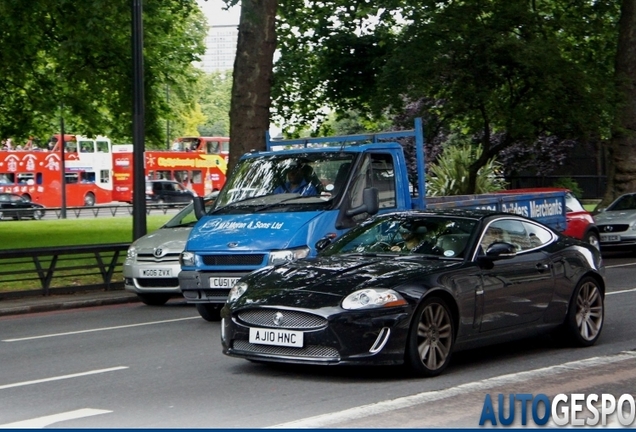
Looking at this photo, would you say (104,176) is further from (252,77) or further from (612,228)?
(252,77)

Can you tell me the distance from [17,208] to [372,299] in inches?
2135

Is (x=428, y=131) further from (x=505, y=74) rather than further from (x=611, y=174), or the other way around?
(x=611, y=174)

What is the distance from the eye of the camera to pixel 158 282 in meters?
16.6

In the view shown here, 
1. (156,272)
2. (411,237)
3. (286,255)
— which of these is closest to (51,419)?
(411,237)

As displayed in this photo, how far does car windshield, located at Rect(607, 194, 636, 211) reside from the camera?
2658 cm

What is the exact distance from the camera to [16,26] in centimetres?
2642

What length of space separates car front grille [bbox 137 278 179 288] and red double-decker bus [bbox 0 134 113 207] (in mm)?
50718

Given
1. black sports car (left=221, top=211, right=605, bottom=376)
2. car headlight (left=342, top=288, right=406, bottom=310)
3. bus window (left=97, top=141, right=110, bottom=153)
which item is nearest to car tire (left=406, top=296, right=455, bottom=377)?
black sports car (left=221, top=211, right=605, bottom=376)

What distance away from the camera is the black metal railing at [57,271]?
18547 mm

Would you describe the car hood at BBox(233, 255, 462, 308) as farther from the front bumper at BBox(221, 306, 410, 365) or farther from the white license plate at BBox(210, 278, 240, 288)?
the white license plate at BBox(210, 278, 240, 288)

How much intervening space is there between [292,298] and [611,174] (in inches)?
957

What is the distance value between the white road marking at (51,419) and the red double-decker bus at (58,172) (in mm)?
59379

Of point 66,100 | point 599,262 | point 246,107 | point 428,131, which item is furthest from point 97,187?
point 599,262

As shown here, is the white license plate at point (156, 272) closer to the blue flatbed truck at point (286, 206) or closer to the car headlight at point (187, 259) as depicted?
the blue flatbed truck at point (286, 206)
